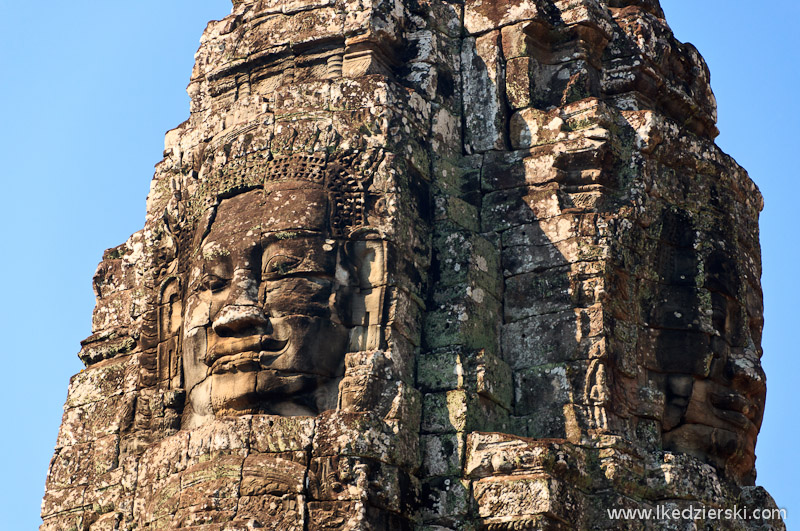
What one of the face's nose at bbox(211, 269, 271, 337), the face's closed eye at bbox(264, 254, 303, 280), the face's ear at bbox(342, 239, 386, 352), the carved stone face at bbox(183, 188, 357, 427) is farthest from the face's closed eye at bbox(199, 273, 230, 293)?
the face's ear at bbox(342, 239, 386, 352)

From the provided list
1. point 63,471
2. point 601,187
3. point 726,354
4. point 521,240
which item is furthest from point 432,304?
point 63,471

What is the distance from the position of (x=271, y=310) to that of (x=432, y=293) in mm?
1557

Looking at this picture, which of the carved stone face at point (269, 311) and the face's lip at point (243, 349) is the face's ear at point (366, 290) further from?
the face's lip at point (243, 349)

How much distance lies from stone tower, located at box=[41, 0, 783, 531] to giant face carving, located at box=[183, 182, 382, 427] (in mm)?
23

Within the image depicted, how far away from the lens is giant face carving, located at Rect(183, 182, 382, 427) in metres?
12.1

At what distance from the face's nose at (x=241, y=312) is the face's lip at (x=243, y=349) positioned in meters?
0.07

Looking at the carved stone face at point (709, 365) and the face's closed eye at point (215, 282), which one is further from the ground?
the face's closed eye at point (215, 282)

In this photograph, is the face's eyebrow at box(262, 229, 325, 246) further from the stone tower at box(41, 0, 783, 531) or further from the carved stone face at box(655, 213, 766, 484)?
the carved stone face at box(655, 213, 766, 484)

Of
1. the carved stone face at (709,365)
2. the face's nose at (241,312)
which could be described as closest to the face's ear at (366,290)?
the face's nose at (241,312)

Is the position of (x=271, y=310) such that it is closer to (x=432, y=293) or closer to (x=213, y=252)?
(x=213, y=252)

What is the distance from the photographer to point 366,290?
40.9 ft

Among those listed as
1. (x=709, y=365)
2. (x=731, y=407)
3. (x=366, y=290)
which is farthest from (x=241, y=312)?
(x=731, y=407)

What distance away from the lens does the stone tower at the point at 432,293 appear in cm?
1181

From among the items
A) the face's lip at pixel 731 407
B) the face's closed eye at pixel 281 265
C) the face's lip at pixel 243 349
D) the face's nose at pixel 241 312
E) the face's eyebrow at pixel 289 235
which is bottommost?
the face's lip at pixel 731 407
